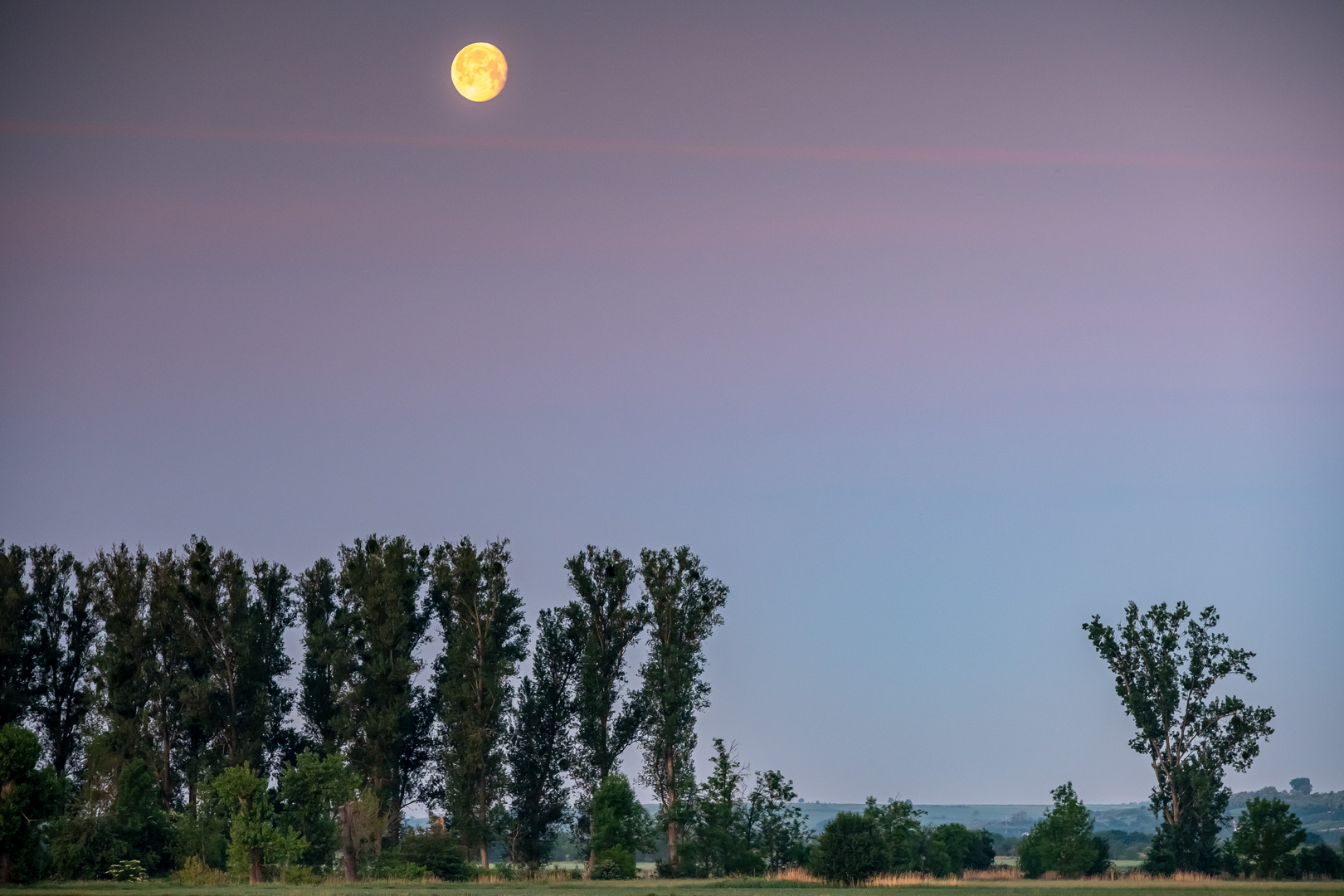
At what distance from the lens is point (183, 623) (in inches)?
2657

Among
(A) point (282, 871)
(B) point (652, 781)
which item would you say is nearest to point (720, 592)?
(B) point (652, 781)

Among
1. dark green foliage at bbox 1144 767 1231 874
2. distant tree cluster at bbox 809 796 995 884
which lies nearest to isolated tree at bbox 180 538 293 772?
distant tree cluster at bbox 809 796 995 884

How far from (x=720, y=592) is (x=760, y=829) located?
12170mm

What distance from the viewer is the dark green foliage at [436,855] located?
56375mm

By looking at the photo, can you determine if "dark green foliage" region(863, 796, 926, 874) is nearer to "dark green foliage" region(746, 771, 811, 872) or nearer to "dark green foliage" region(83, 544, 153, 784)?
"dark green foliage" region(746, 771, 811, 872)

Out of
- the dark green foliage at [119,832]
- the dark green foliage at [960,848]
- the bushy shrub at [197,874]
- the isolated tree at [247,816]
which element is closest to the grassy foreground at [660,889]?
the bushy shrub at [197,874]

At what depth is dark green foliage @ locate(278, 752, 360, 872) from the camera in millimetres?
54000

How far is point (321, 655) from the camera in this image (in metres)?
67.8

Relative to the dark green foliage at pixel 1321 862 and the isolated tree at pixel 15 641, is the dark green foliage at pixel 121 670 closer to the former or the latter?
the isolated tree at pixel 15 641

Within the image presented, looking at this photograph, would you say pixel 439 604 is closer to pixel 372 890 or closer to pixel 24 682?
pixel 24 682

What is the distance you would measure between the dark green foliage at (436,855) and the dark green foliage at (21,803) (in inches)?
580

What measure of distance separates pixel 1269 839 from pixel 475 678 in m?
38.1

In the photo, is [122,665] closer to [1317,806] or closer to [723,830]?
[723,830]

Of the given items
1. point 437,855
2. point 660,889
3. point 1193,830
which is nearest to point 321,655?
point 437,855
